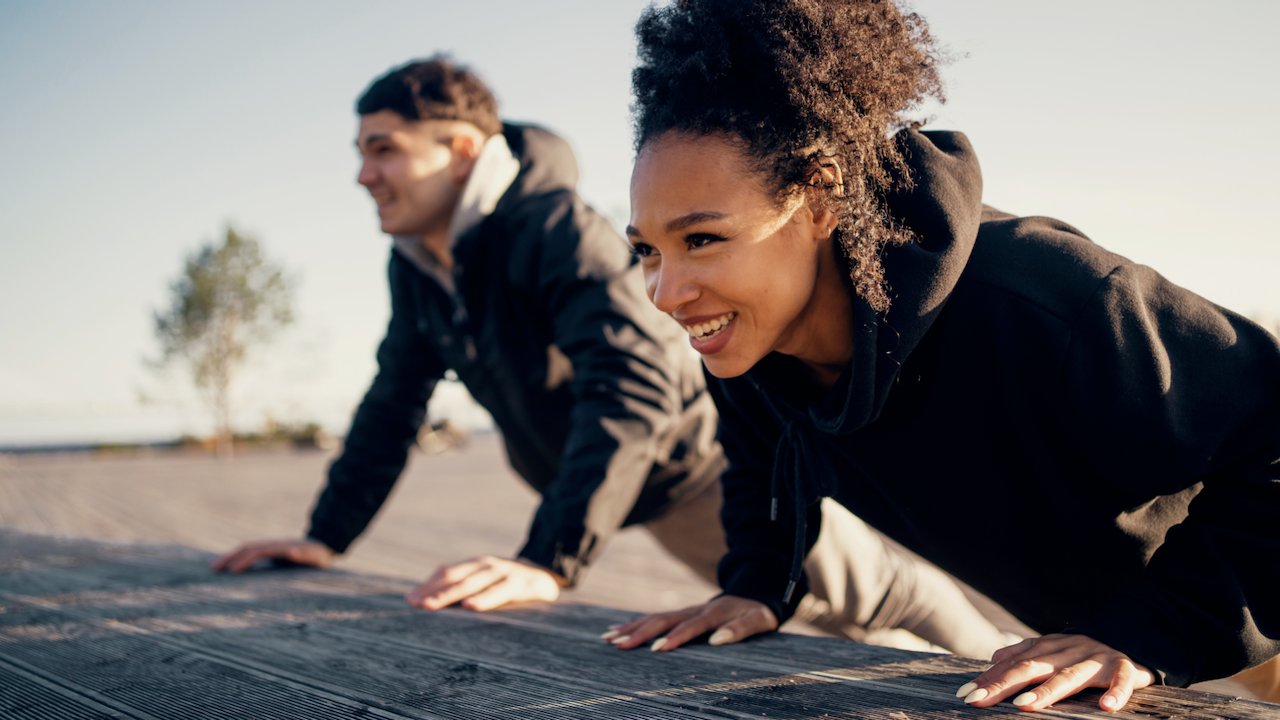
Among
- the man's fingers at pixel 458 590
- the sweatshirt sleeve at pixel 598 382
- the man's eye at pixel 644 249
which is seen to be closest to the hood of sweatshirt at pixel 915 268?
the man's eye at pixel 644 249

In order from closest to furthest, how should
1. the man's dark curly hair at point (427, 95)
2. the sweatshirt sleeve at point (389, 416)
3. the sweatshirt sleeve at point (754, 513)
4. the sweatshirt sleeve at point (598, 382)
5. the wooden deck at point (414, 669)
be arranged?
the wooden deck at point (414, 669), the sweatshirt sleeve at point (754, 513), the sweatshirt sleeve at point (598, 382), the man's dark curly hair at point (427, 95), the sweatshirt sleeve at point (389, 416)

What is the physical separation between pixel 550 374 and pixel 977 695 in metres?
2.05

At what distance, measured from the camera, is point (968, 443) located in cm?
167

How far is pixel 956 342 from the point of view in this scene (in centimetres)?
162

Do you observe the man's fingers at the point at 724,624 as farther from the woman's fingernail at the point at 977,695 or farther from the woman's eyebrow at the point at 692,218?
the woman's eyebrow at the point at 692,218

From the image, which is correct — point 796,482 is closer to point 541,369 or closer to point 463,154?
point 541,369

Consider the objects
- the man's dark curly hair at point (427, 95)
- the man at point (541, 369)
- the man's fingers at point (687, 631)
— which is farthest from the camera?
the man's dark curly hair at point (427, 95)

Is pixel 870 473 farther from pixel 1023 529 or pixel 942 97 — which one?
pixel 942 97

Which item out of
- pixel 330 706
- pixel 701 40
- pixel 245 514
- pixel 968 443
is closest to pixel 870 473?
pixel 968 443

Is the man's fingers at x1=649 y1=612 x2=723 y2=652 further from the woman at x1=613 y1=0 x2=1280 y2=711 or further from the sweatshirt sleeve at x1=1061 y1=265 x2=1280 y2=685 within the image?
the sweatshirt sleeve at x1=1061 y1=265 x2=1280 y2=685

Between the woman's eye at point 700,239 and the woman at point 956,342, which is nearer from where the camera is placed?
the woman at point 956,342

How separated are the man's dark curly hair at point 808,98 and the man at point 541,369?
1.15 m

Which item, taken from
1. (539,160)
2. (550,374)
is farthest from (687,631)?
(539,160)

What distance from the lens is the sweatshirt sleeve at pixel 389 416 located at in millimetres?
3436
